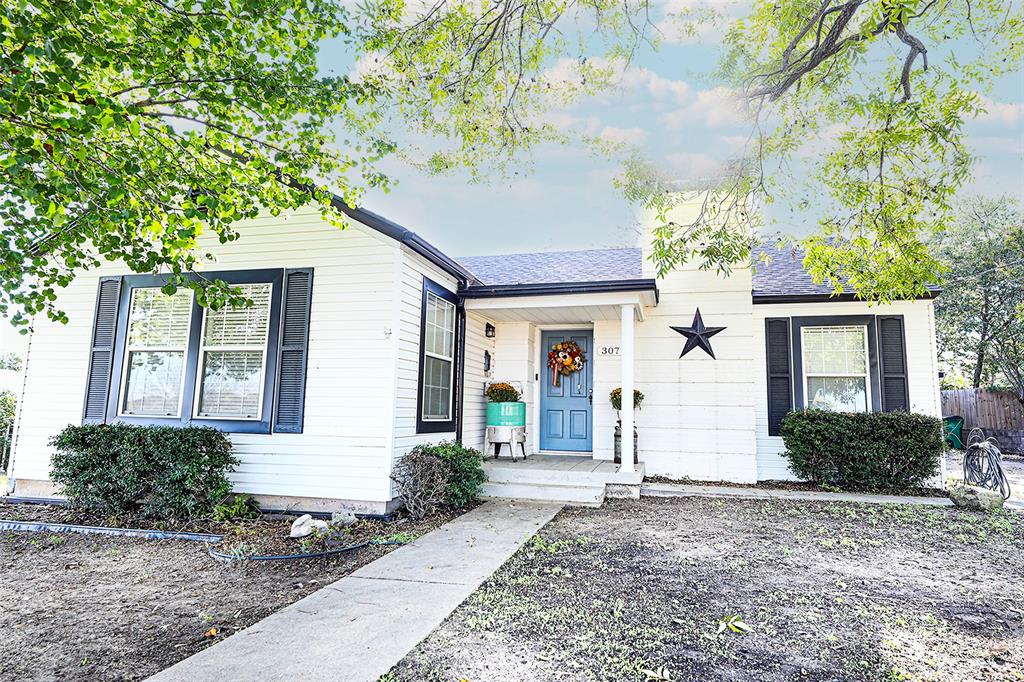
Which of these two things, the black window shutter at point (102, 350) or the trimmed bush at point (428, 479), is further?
the black window shutter at point (102, 350)

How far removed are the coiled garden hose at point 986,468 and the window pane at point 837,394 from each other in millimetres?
1580

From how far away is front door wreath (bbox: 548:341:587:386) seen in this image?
29.1ft

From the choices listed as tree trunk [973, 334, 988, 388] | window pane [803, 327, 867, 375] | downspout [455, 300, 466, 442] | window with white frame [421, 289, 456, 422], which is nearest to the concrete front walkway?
window with white frame [421, 289, 456, 422]

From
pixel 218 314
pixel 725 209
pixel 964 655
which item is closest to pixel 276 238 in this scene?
pixel 218 314

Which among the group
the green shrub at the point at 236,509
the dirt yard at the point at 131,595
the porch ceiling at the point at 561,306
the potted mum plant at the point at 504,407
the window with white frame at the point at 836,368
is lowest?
the dirt yard at the point at 131,595

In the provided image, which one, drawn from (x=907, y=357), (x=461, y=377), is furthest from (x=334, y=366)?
(x=907, y=357)

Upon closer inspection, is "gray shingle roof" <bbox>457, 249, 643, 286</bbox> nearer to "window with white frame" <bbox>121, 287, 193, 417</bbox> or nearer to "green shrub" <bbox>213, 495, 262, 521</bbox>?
"window with white frame" <bbox>121, 287, 193, 417</bbox>

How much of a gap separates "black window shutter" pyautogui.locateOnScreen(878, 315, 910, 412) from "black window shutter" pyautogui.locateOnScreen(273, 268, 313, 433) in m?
7.41

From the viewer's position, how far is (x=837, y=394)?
801 centimetres

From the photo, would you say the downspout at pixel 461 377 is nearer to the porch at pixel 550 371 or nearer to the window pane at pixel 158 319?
the porch at pixel 550 371

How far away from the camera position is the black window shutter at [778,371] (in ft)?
26.6

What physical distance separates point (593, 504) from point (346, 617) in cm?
373

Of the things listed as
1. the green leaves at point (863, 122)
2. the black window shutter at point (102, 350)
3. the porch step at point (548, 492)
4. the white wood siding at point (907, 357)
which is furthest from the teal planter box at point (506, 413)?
the black window shutter at point (102, 350)

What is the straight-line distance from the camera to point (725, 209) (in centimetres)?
827
